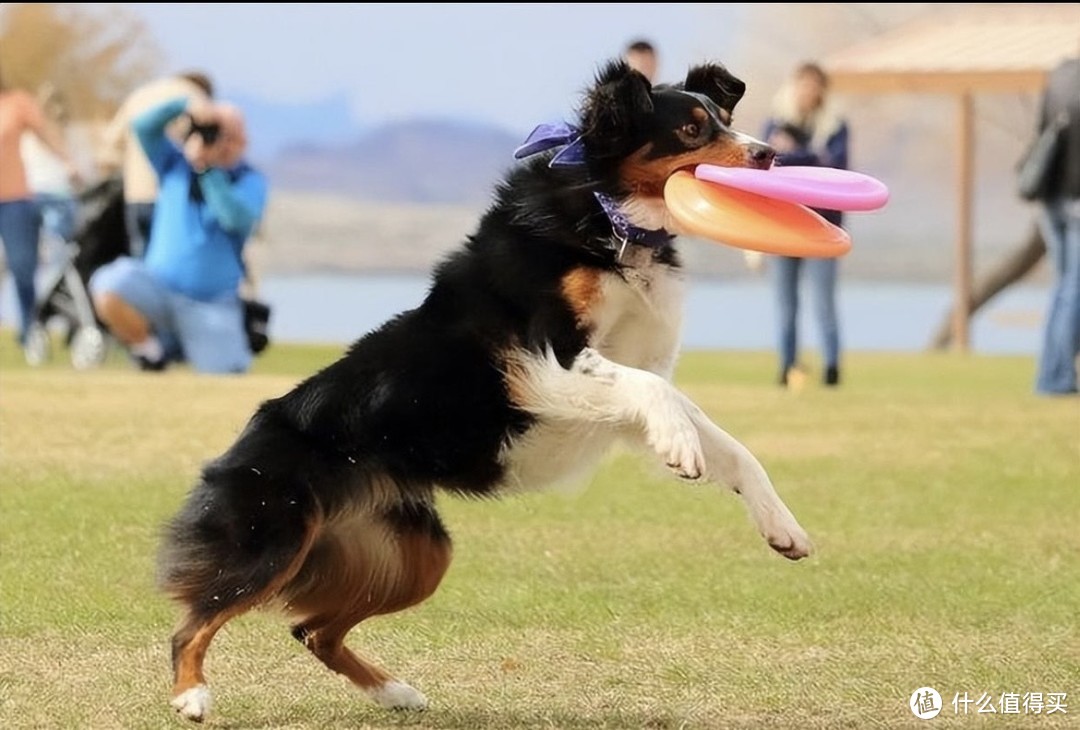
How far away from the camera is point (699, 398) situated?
43.7 ft

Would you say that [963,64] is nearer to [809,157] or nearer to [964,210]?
[964,210]

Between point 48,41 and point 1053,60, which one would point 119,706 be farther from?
point 48,41

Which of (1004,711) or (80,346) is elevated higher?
(1004,711)

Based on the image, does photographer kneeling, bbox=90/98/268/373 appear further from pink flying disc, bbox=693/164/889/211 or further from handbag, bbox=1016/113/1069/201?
pink flying disc, bbox=693/164/889/211

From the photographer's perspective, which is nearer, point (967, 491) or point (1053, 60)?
point (967, 491)

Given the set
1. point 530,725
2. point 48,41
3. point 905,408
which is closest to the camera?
point 530,725

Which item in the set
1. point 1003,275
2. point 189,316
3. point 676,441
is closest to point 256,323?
point 189,316

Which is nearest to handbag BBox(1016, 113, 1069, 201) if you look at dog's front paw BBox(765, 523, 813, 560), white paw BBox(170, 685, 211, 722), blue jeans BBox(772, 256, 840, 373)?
blue jeans BBox(772, 256, 840, 373)

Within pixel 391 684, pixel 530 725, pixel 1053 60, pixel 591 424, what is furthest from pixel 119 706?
pixel 1053 60

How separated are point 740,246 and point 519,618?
1.76 metres

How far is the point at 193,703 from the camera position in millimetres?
4715

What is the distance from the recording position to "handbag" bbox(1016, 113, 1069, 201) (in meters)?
13.2

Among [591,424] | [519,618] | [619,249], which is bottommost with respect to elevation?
[519,618]

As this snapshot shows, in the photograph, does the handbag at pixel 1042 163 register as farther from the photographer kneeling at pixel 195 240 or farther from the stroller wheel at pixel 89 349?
the stroller wheel at pixel 89 349
